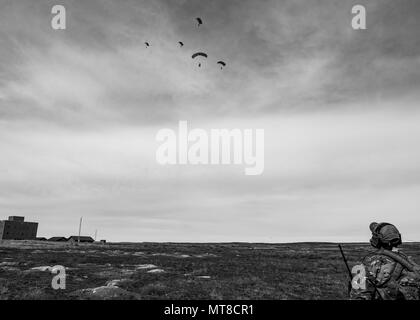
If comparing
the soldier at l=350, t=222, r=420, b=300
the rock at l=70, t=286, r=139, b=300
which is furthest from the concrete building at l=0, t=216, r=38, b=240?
the soldier at l=350, t=222, r=420, b=300

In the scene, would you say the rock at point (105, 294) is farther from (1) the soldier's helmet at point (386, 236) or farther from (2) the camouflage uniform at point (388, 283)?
(1) the soldier's helmet at point (386, 236)

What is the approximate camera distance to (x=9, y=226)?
443ft

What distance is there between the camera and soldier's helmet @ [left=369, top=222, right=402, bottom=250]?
5.44 meters

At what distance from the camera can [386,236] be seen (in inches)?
215

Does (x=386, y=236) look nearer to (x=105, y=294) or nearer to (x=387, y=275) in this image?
Answer: (x=387, y=275)

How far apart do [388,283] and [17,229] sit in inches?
6285

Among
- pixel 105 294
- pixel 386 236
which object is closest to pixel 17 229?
pixel 105 294

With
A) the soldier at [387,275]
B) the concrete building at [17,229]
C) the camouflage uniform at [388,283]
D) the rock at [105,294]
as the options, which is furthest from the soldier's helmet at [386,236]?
the concrete building at [17,229]

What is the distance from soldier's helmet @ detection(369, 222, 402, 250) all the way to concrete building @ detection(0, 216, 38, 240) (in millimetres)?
155329

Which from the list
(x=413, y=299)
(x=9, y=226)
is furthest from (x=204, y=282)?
(x=9, y=226)

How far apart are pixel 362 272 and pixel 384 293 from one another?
16.6 inches
